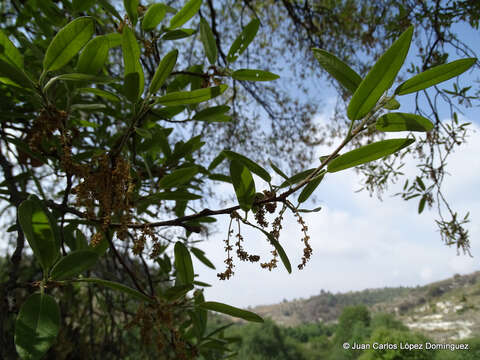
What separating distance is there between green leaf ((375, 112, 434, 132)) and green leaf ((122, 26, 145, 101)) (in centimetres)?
29

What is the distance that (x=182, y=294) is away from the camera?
0.48 m

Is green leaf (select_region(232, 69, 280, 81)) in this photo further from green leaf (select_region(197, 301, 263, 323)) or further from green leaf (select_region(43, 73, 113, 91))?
green leaf (select_region(197, 301, 263, 323))

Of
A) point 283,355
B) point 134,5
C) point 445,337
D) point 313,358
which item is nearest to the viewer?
point 134,5

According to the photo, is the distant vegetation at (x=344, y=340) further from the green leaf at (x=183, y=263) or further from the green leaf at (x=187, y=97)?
the green leaf at (x=187, y=97)

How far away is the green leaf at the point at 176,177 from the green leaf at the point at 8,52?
0.23 m

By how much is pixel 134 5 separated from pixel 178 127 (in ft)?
5.09

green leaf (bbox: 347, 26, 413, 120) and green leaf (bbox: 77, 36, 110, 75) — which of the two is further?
green leaf (bbox: 77, 36, 110, 75)

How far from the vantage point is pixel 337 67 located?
381 mm

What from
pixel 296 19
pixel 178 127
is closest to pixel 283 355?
pixel 178 127

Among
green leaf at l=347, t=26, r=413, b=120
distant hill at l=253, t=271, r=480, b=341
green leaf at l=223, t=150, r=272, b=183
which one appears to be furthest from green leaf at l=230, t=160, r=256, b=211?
distant hill at l=253, t=271, r=480, b=341

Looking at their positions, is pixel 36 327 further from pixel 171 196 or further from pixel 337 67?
pixel 337 67

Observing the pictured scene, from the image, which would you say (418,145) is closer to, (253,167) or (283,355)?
(253,167)

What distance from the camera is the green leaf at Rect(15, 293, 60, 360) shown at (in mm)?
335

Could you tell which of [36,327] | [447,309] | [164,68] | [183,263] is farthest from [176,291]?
[447,309]
